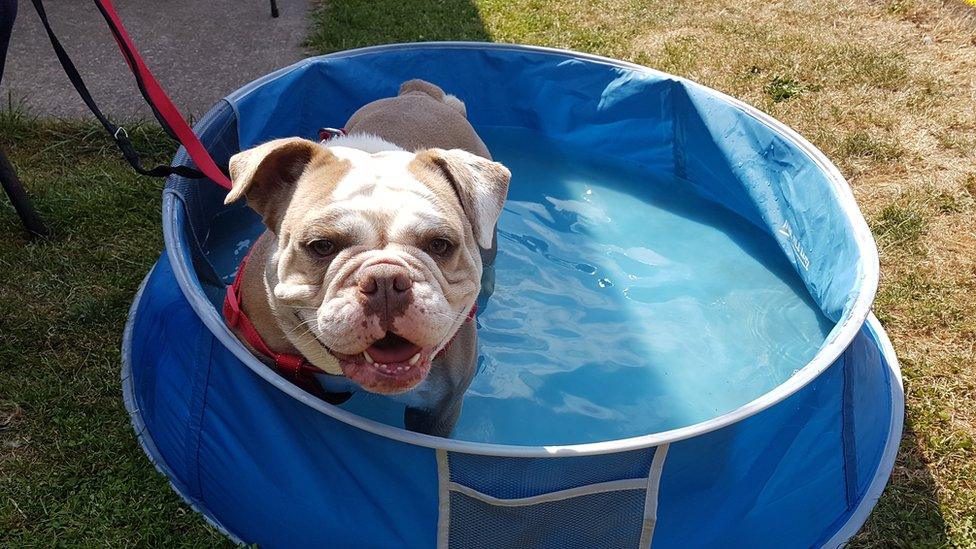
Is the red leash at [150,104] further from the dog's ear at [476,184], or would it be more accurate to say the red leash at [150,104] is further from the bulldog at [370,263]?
the dog's ear at [476,184]

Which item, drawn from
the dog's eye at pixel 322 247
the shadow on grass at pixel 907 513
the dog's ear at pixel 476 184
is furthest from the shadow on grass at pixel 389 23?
the shadow on grass at pixel 907 513

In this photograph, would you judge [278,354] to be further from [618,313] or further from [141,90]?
[618,313]

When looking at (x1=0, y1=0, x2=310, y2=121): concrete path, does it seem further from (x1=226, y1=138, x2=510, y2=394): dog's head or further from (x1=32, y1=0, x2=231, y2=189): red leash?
(x1=226, y1=138, x2=510, y2=394): dog's head

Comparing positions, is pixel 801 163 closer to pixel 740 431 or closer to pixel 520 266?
pixel 520 266

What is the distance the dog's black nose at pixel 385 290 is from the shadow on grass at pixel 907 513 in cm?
217

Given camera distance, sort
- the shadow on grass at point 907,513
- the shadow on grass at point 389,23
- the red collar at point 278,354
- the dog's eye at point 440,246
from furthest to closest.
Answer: the shadow on grass at point 389,23
the shadow on grass at point 907,513
the red collar at point 278,354
the dog's eye at point 440,246

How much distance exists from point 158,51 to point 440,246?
4988mm

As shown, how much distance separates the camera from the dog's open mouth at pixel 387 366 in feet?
8.71

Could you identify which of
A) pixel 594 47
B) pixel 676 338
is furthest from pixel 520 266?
pixel 594 47

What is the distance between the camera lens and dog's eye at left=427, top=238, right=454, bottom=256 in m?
2.82

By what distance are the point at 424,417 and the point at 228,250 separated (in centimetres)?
207

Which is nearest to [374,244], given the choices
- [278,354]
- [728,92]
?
[278,354]

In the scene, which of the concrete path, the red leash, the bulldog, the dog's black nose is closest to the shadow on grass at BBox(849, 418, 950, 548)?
the bulldog

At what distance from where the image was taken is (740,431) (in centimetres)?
290
